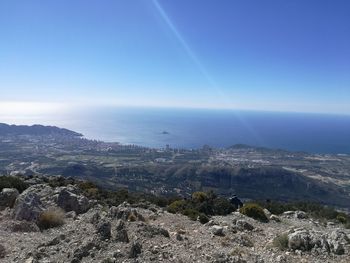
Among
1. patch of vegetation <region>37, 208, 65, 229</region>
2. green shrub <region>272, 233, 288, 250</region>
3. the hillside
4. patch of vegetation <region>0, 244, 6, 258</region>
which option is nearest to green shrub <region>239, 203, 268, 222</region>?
green shrub <region>272, 233, 288, 250</region>

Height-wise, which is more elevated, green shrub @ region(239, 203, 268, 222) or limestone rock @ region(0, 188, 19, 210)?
limestone rock @ region(0, 188, 19, 210)

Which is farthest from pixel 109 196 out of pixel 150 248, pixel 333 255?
pixel 333 255

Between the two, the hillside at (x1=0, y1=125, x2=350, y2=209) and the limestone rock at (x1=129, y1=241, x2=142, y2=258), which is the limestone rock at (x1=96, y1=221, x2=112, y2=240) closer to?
the limestone rock at (x1=129, y1=241, x2=142, y2=258)

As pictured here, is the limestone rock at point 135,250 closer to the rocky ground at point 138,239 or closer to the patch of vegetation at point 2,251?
the rocky ground at point 138,239

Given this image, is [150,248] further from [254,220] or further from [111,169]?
[111,169]

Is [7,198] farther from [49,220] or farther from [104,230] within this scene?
[104,230]

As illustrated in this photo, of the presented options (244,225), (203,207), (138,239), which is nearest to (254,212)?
(203,207)

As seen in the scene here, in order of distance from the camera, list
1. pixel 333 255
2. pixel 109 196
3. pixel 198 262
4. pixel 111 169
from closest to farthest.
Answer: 1. pixel 198 262
2. pixel 333 255
3. pixel 109 196
4. pixel 111 169

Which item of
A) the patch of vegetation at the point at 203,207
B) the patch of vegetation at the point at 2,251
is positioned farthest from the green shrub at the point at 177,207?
the patch of vegetation at the point at 2,251

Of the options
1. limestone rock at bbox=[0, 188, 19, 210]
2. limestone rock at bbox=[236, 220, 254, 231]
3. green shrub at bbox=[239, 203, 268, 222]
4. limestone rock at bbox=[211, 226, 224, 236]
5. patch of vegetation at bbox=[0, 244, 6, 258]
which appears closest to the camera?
patch of vegetation at bbox=[0, 244, 6, 258]
